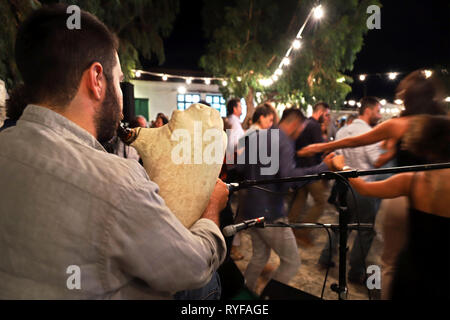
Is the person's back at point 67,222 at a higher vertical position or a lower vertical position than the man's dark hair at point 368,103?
lower

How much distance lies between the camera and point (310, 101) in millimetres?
13758

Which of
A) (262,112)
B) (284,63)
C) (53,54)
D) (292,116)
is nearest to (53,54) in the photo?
(53,54)

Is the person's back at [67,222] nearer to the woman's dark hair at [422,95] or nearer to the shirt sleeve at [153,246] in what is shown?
the shirt sleeve at [153,246]

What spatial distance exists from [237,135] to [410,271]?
3.50 m

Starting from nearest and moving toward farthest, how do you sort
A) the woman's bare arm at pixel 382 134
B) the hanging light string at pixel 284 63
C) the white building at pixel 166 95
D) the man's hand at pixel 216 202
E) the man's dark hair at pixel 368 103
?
the man's hand at pixel 216 202
the woman's bare arm at pixel 382 134
the man's dark hair at pixel 368 103
the hanging light string at pixel 284 63
the white building at pixel 166 95

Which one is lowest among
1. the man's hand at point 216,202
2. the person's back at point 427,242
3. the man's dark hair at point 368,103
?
the person's back at point 427,242

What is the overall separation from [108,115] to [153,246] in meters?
0.54

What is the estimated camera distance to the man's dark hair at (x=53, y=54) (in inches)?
35.6

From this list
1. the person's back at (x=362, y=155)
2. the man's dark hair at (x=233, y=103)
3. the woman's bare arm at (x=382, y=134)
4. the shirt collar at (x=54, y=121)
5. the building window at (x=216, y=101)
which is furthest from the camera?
the building window at (x=216, y=101)

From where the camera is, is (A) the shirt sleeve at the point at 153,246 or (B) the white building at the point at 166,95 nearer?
(A) the shirt sleeve at the point at 153,246

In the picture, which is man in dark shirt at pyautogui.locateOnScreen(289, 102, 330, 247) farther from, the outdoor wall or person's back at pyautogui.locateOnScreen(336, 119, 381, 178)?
the outdoor wall

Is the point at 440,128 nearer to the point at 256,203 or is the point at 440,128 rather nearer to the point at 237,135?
the point at 256,203

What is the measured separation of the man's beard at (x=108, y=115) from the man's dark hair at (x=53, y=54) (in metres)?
0.10

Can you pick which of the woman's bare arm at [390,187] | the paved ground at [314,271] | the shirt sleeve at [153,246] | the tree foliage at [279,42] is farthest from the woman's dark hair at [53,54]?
the tree foliage at [279,42]
